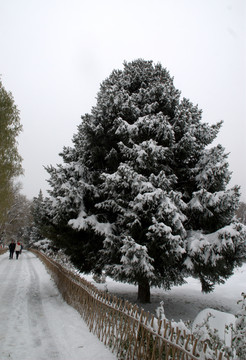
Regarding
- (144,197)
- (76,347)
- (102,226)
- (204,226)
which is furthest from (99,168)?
(76,347)

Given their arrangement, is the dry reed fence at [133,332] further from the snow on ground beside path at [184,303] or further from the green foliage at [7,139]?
the green foliage at [7,139]

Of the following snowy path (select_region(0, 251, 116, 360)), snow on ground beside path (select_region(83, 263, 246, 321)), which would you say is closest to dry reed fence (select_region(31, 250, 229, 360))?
snowy path (select_region(0, 251, 116, 360))

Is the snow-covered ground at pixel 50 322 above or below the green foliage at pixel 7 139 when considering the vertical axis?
below

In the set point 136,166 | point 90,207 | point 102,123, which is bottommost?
point 90,207

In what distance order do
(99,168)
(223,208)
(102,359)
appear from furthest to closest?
(99,168) < (223,208) < (102,359)

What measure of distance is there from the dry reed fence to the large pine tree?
1.55 meters

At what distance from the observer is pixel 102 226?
31.2 ft

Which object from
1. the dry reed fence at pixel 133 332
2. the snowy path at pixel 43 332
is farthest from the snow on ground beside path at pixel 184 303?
the dry reed fence at pixel 133 332

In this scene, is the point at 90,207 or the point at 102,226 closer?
the point at 102,226

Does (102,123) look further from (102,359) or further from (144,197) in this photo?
(102,359)

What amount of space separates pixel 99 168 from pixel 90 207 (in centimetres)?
178

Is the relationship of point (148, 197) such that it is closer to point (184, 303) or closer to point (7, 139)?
point (184, 303)

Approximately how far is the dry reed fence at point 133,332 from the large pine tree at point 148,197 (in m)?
1.55

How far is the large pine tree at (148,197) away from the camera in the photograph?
8.19 m
